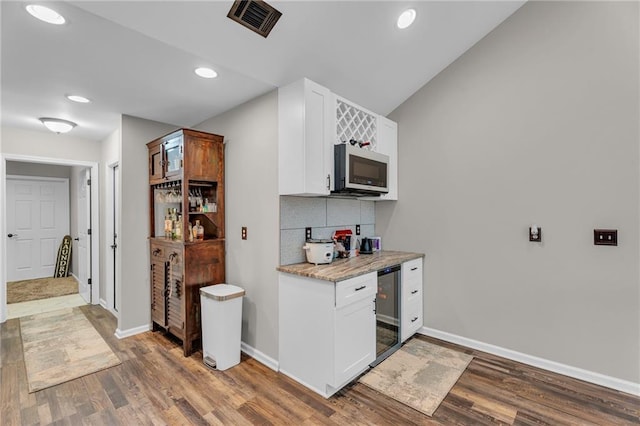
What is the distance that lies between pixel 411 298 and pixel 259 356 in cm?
159

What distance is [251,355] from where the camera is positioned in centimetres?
279

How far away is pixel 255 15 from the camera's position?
1.92 metres

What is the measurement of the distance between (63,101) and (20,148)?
147 centimetres

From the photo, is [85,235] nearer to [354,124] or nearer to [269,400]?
[269,400]

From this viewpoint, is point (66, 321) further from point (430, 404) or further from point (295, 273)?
point (430, 404)

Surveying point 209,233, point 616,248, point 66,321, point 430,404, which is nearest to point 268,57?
point 209,233

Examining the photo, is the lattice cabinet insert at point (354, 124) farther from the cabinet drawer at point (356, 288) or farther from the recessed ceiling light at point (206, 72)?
the cabinet drawer at point (356, 288)

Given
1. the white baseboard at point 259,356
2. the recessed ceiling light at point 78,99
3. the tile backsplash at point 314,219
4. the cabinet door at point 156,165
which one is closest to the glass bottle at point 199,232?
the cabinet door at point 156,165

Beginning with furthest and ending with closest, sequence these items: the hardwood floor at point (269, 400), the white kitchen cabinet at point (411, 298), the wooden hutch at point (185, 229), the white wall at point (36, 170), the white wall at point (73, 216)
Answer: the white wall at point (73, 216), the white wall at point (36, 170), the white kitchen cabinet at point (411, 298), the wooden hutch at point (185, 229), the hardwood floor at point (269, 400)

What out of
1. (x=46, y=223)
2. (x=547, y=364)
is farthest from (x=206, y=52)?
(x=46, y=223)

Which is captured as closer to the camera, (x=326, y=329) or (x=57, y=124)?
(x=326, y=329)

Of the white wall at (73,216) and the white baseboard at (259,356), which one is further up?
the white wall at (73,216)

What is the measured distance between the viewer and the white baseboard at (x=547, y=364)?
223 centimetres

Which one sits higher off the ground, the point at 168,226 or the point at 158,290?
the point at 168,226
